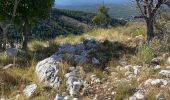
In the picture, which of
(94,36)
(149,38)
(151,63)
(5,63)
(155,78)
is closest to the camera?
(155,78)

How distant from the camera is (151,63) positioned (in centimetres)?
1364

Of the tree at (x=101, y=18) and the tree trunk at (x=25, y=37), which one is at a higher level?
the tree trunk at (x=25, y=37)

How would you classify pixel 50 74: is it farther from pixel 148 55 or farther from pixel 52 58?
pixel 148 55

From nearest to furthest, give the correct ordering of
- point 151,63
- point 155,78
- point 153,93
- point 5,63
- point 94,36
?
point 153,93 < point 155,78 < point 151,63 < point 5,63 < point 94,36

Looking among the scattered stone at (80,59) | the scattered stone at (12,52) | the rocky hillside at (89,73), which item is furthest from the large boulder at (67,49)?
the scattered stone at (12,52)

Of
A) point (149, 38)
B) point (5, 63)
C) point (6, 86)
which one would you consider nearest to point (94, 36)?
point (149, 38)

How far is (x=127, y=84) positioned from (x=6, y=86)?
11.3 feet

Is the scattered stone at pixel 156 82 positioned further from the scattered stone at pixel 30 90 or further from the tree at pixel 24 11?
the tree at pixel 24 11

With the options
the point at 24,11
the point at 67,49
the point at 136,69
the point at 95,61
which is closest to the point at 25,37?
the point at 24,11

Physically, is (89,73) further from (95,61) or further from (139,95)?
(139,95)

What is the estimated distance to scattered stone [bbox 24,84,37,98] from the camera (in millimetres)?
12227

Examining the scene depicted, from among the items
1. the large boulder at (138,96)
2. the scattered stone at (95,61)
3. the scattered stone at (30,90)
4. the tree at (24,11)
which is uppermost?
the tree at (24,11)

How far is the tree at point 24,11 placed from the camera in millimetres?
17078

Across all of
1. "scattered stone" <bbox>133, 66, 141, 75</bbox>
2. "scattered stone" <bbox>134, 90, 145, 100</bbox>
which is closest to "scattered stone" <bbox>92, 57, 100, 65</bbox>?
"scattered stone" <bbox>133, 66, 141, 75</bbox>
